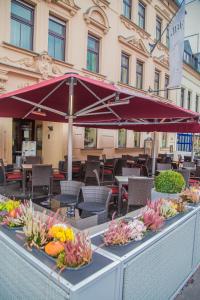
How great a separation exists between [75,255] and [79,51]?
9.36 meters

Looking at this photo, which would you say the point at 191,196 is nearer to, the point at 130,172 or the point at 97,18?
the point at 130,172

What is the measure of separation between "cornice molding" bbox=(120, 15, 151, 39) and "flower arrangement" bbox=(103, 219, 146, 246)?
38.5 feet

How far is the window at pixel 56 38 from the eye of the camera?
9047 millimetres

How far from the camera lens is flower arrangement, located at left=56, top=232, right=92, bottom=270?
63.2 inches

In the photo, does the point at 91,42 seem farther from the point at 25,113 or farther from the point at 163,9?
the point at 163,9

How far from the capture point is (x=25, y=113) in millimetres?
5816

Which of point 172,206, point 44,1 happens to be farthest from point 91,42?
point 172,206

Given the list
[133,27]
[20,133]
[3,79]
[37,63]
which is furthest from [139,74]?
[3,79]

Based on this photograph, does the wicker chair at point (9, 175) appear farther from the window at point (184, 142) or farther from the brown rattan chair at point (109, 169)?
the window at point (184, 142)

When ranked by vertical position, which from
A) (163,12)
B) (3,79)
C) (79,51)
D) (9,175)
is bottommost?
(9,175)

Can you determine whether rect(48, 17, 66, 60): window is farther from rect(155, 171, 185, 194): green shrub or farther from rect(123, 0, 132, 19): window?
rect(155, 171, 185, 194): green shrub

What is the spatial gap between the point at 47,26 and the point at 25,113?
14.5ft

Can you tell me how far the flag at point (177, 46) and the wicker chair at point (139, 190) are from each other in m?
6.26

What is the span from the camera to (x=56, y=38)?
924 cm
